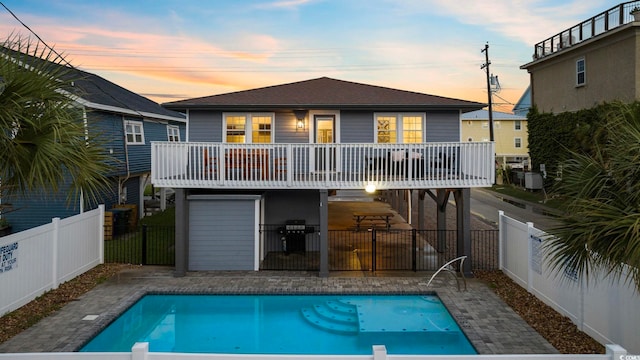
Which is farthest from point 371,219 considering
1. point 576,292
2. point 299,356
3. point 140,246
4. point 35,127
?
point 299,356

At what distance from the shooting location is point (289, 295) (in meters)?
10.7

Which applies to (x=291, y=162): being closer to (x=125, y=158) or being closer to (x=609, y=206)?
(x=609, y=206)

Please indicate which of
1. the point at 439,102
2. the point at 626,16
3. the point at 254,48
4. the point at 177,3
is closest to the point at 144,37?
the point at 177,3

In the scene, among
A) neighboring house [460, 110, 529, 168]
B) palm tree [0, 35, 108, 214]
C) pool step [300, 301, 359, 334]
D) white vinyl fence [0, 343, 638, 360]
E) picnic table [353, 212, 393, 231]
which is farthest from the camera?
neighboring house [460, 110, 529, 168]

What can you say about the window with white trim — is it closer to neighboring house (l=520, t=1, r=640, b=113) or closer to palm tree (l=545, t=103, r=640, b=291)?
neighboring house (l=520, t=1, r=640, b=113)

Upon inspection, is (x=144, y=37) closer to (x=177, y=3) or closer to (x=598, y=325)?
(x=177, y=3)

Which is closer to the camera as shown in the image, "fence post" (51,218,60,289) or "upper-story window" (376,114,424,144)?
"fence post" (51,218,60,289)

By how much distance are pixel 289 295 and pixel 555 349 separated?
5.83 m

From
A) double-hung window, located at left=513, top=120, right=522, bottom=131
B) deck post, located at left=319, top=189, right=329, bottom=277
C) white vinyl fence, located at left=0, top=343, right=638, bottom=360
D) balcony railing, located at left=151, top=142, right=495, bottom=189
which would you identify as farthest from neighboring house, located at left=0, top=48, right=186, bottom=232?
double-hung window, located at left=513, top=120, right=522, bottom=131

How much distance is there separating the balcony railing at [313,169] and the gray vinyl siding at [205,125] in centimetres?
206

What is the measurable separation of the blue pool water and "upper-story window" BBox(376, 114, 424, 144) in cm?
578

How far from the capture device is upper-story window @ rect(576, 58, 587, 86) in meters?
25.1

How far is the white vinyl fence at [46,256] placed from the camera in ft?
28.9

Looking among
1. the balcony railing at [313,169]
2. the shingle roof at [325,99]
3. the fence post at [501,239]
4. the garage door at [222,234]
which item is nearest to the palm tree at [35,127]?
the balcony railing at [313,169]
